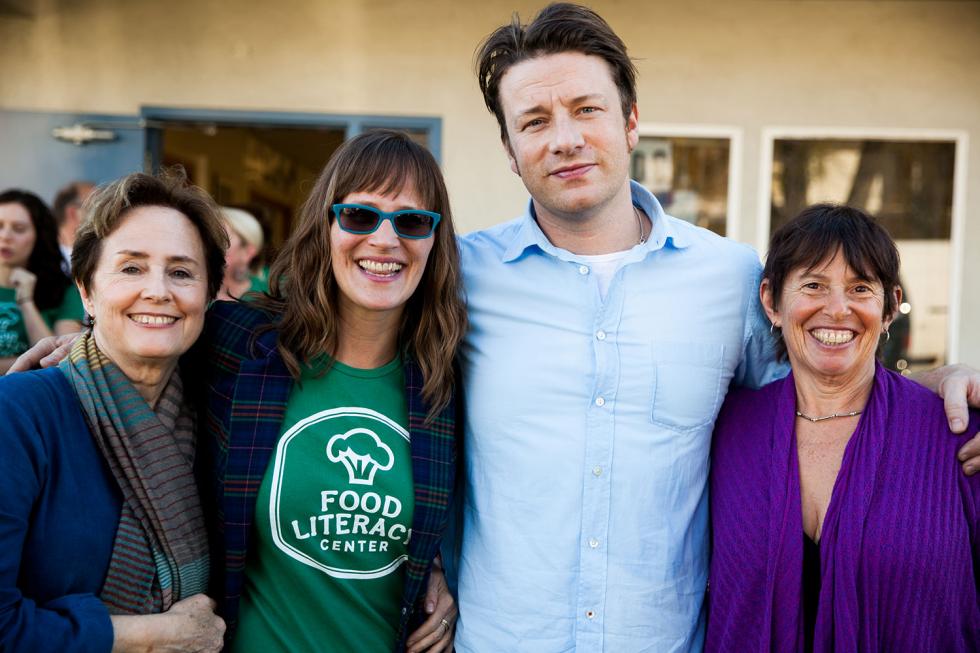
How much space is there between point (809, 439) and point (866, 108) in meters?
4.08

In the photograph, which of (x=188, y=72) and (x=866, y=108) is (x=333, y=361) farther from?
(x=866, y=108)

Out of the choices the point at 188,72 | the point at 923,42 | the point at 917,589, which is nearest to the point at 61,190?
the point at 188,72

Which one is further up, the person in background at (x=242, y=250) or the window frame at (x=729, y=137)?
the window frame at (x=729, y=137)

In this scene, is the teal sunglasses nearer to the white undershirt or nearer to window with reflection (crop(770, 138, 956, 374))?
the white undershirt

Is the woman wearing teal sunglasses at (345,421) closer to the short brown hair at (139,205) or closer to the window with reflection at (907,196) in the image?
the short brown hair at (139,205)

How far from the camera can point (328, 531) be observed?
6.44ft

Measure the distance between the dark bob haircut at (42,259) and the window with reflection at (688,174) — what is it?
3568 millimetres

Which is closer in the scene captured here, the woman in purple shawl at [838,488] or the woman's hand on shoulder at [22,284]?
the woman in purple shawl at [838,488]

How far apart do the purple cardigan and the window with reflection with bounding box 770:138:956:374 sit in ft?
12.2

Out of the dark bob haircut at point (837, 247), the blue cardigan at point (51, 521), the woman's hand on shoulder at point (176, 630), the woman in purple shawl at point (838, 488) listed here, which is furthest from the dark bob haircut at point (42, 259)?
the dark bob haircut at point (837, 247)

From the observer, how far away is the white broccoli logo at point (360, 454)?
200 centimetres

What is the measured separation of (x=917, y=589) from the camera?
71.0 inches

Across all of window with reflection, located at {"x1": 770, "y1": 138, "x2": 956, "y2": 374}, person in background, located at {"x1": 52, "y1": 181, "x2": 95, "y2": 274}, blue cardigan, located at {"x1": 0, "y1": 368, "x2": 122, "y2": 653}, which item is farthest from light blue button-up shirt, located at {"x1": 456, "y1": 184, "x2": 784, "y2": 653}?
person in background, located at {"x1": 52, "y1": 181, "x2": 95, "y2": 274}

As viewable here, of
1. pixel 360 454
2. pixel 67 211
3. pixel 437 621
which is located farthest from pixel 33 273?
pixel 437 621
